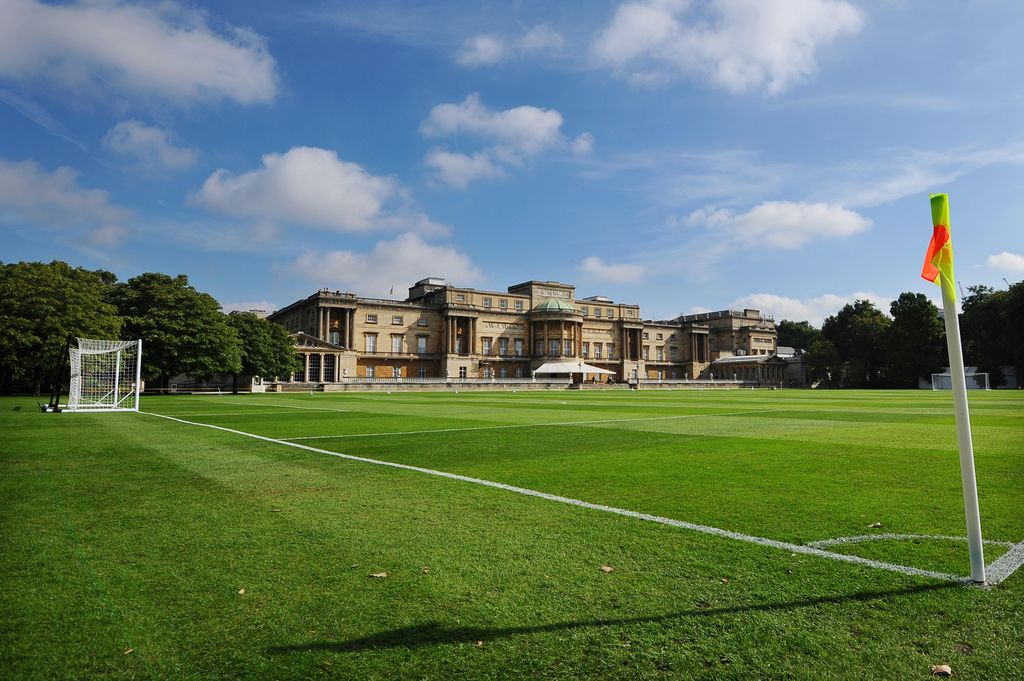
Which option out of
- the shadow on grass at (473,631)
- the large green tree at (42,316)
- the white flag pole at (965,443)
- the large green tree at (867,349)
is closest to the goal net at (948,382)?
the large green tree at (867,349)

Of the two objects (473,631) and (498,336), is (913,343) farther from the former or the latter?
(473,631)

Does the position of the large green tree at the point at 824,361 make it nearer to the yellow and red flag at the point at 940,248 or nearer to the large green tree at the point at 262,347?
the large green tree at the point at 262,347

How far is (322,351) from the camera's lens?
246 feet

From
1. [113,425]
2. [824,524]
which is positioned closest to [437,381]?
[113,425]

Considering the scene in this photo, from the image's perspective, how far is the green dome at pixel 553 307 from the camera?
3782 inches

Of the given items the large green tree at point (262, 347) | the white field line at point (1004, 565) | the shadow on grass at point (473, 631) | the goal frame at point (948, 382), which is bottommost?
the shadow on grass at point (473, 631)

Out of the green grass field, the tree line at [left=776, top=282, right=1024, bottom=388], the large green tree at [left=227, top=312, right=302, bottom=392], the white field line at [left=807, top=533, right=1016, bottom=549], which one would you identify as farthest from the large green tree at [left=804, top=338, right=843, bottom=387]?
the white field line at [left=807, top=533, right=1016, bottom=549]

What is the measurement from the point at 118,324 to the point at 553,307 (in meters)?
64.1

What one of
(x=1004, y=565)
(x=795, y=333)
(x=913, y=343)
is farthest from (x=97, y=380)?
(x=795, y=333)

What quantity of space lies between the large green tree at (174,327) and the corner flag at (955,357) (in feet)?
164

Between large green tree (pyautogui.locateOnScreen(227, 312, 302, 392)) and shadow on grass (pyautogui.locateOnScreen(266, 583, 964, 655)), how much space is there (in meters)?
55.7

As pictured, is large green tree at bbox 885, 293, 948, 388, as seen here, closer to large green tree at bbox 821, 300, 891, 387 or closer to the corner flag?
large green tree at bbox 821, 300, 891, 387

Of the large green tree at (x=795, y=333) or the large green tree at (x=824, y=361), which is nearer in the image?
the large green tree at (x=824, y=361)

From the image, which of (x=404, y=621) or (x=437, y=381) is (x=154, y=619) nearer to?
(x=404, y=621)
